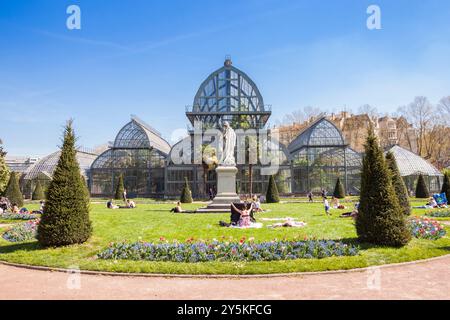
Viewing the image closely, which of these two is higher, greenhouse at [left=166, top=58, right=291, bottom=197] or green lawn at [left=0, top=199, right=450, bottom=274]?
greenhouse at [left=166, top=58, right=291, bottom=197]

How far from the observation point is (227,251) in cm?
1042

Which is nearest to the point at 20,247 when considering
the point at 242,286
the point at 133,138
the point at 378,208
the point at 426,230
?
the point at 242,286

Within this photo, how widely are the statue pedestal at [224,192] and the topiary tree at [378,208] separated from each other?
11602 mm

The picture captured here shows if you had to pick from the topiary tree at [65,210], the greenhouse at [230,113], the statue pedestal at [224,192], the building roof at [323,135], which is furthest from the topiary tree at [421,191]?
the topiary tree at [65,210]

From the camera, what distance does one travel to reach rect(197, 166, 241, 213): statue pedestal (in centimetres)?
2255

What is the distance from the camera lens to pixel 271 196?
35.6 meters

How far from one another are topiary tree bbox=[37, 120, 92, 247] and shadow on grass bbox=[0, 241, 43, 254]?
21.7 inches

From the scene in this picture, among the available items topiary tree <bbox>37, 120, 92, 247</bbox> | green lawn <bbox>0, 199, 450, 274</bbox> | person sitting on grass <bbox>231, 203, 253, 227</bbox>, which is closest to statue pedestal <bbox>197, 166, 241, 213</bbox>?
green lawn <bbox>0, 199, 450, 274</bbox>

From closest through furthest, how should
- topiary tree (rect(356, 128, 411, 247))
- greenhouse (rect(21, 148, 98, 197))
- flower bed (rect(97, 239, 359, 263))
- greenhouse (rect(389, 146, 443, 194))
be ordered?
flower bed (rect(97, 239, 359, 263)), topiary tree (rect(356, 128, 411, 247)), greenhouse (rect(389, 146, 443, 194)), greenhouse (rect(21, 148, 98, 197))

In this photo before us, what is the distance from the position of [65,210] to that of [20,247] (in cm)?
256

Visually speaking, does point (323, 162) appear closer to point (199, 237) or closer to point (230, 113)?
point (230, 113)

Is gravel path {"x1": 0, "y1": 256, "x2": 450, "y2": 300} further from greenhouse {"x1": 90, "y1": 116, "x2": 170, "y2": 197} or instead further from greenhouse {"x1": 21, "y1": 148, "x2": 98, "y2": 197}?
greenhouse {"x1": 21, "y1": 148, "x2": 98, "y2": 197}

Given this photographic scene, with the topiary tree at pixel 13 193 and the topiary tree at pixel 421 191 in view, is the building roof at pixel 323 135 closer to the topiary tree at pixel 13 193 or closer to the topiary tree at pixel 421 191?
the topiary tree at pixel 421 191

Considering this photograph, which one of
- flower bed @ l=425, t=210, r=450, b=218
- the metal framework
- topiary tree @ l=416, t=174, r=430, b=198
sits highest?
the metal framework
